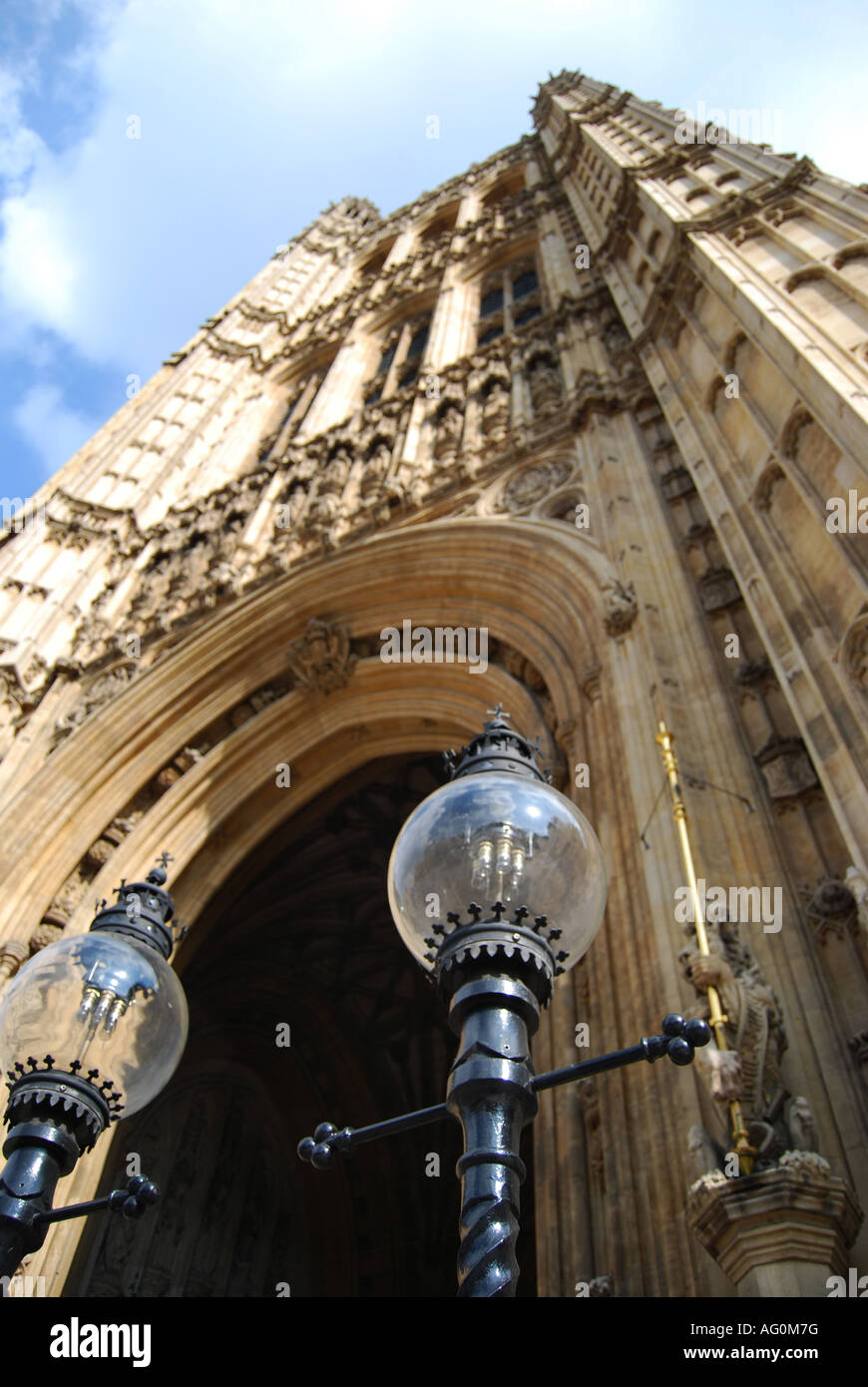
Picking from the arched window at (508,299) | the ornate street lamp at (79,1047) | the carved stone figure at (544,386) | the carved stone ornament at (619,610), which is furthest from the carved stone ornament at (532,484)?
the ornate street lamp at (79,1047)

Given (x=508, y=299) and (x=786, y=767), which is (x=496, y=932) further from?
(x=508, y=299)

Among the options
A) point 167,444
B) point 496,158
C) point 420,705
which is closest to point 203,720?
point 420,705

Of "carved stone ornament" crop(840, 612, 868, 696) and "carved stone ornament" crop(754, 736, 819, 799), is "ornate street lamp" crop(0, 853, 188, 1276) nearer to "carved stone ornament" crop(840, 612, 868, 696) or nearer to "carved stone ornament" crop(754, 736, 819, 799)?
"carved stone ornament" crop(840, 612, 868, 696)

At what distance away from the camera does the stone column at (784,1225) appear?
11.5 ft

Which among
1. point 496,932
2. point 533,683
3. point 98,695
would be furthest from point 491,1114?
point 98,695

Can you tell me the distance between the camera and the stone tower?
15.9 ft

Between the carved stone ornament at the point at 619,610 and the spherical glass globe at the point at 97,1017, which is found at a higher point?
the carved stone ornament at the point at 619,610

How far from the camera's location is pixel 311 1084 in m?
16.0

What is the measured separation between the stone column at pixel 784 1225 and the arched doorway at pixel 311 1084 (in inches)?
360

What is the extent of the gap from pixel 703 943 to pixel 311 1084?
42.6 ft

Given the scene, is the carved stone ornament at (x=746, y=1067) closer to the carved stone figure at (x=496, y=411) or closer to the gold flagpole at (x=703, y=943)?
the gold flagpole at (x=703, y=943)

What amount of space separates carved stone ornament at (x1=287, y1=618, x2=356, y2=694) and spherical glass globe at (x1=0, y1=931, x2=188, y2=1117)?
8.23 metres

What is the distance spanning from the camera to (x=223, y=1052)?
49.5ft
